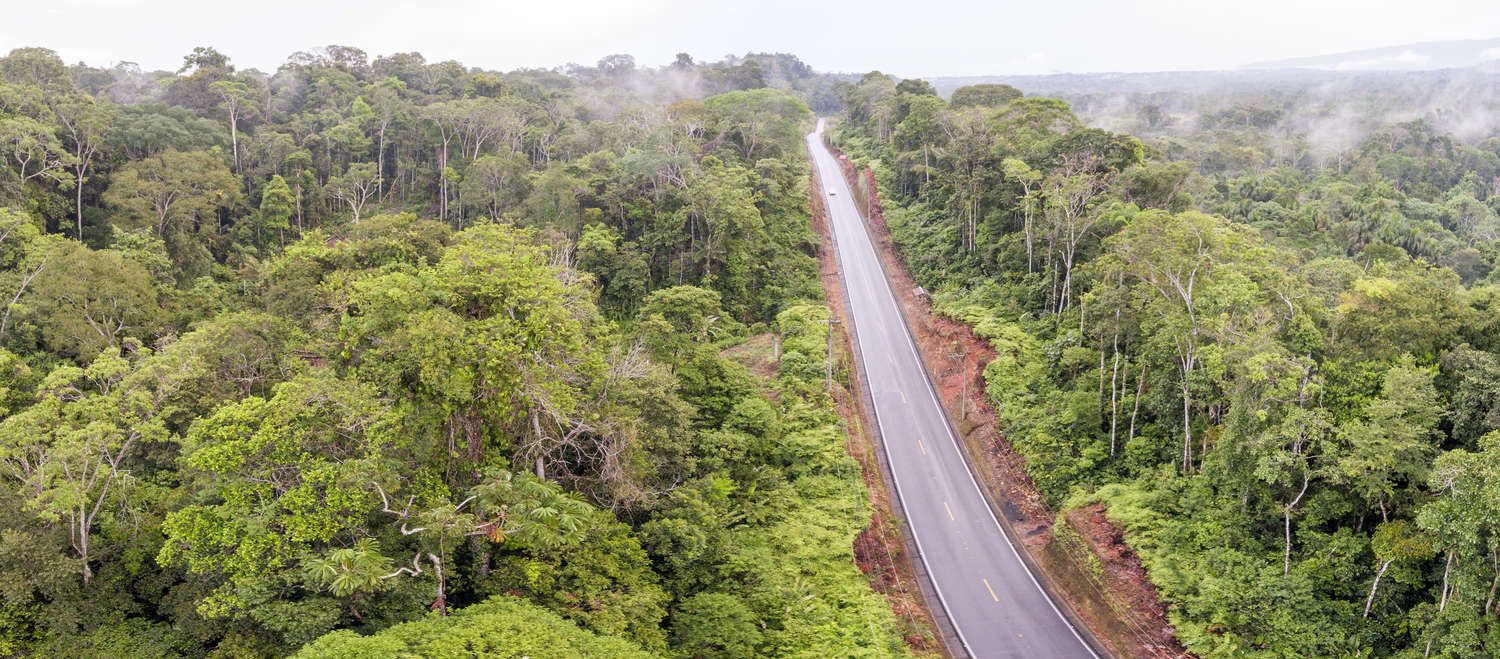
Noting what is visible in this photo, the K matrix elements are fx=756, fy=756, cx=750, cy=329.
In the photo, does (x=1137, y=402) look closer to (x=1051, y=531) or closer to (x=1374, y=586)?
(x=1051, y=531)

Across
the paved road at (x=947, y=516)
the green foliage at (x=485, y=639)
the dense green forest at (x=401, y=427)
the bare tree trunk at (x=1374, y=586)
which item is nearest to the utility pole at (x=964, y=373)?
the paved road at (x=947, y=516)

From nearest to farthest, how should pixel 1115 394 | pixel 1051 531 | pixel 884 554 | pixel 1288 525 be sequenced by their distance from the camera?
1. pixel 1288 525
2. pixel 884 554
3. pixel 1051 531
4. pixel 1115 394

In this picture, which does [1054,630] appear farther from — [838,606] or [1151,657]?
[838,606]

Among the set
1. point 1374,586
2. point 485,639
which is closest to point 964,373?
point 1374,586

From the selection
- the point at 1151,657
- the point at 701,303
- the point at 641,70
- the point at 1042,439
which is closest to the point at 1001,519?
the point at 1042,439

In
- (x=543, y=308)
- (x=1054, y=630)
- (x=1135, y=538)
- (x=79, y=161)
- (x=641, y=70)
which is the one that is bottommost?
(x=1054, y=630)

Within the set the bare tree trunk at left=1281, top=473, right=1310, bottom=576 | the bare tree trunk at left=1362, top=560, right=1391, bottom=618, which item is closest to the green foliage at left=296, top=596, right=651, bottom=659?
the bare tree trunk at left=1281, top=473, right=1310, bottom=576
